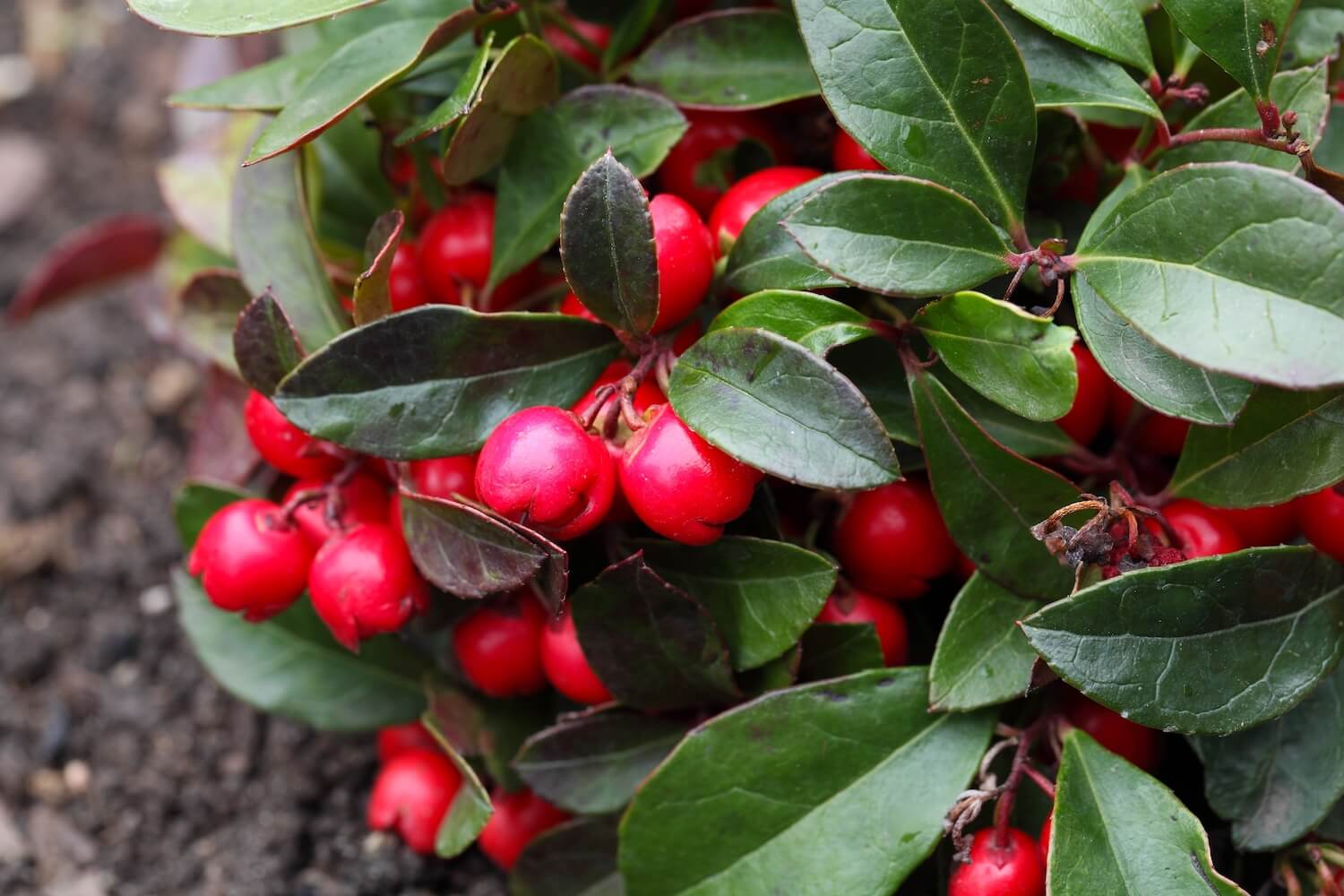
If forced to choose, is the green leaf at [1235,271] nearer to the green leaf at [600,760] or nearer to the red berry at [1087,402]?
the red berry at [1087,402]

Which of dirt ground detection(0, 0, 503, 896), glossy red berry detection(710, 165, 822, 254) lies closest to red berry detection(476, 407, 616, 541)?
glossy red berry detection(710, 165, 822, 254)

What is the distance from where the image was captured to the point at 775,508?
1.22 m

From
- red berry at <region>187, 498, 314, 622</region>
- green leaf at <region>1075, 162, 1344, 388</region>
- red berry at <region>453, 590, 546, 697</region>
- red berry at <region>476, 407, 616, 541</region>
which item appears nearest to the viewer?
green leaf at <region>1075, 162, 1344, 388</region>

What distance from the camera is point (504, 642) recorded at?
136 cm

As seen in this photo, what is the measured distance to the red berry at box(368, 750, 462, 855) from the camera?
152 centimetres

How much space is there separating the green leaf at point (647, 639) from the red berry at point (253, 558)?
0.97 feet

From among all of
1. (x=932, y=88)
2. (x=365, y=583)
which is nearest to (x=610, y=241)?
(x=932, y=88)

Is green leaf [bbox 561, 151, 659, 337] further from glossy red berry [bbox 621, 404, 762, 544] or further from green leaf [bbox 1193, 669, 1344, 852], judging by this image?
green leaf [bbox 1193, 669, 1344, 852]

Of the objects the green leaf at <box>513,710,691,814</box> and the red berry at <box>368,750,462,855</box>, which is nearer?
the green leaf at <box>513,710,691,814</box>

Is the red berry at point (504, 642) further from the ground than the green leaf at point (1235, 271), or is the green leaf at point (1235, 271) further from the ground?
the green leaf at point (1235, 271)

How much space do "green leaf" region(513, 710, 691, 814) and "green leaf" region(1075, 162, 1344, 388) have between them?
0.65m

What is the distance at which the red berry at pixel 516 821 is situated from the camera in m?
1.53

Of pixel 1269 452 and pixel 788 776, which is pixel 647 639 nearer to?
pixel 788 776

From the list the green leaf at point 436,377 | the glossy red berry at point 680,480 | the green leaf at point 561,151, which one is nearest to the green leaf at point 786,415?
the glossy red berry at point 680,480
